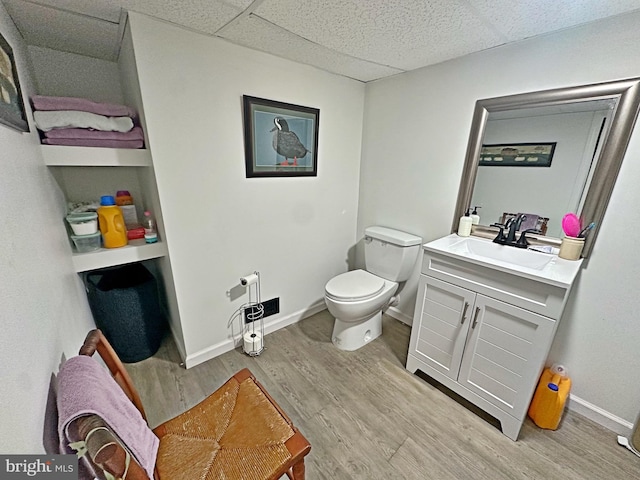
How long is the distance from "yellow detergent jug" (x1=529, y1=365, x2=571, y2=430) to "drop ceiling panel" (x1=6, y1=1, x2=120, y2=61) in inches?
112

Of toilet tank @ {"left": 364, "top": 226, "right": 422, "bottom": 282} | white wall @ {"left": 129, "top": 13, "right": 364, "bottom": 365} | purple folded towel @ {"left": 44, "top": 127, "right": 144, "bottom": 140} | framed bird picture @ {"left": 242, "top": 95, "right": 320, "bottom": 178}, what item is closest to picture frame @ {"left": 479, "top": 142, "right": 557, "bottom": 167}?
toilet tank @ {"left": 364, "top": 226, "right": 422, "bottom": 282}

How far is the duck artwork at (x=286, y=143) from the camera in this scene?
1.79 metres

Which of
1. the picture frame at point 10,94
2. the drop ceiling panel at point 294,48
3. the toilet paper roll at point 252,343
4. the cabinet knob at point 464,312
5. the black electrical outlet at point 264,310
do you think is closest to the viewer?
the picture frame at point 10,94

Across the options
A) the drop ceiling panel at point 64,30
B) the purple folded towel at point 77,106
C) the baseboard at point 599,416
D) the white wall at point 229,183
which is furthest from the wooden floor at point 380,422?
the drop ceiling panel at point 64,30

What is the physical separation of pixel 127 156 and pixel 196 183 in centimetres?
34

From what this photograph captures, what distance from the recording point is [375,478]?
1.21 m

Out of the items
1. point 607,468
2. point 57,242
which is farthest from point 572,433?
point 57,242

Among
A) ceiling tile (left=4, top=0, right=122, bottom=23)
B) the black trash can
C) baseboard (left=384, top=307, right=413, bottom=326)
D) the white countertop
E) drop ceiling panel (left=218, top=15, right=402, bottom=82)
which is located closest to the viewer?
ceiling tile (left=4, top=0, right=122, bottom=23)

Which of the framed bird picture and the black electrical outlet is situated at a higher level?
the framed bird picture

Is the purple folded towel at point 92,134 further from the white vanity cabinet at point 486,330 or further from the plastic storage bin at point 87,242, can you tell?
the white vanity cabinet at point 486,330

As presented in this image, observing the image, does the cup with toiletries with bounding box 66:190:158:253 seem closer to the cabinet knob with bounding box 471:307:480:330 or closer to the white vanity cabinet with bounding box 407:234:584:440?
the white vanity cabinet with bounding box 407:234:584:440

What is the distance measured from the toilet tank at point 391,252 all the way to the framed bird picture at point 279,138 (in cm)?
71

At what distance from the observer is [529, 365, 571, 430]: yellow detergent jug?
1396mm

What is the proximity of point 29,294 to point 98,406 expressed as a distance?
385mm
